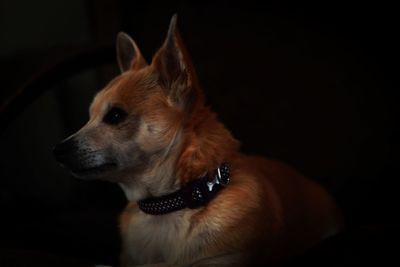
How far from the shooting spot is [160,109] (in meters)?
1.10

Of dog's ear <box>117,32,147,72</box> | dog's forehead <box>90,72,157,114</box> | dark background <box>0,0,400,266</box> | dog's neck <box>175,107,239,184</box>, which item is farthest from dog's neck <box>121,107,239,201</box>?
dark background <box>0,0,400,266</box>

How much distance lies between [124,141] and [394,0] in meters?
1.06

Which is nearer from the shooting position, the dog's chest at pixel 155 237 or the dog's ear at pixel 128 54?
the dog's chest at pixel 155 237

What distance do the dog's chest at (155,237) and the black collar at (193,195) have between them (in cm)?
2

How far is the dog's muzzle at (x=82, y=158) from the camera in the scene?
3.44 feet

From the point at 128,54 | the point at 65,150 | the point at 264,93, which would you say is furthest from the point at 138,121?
the point at 264,93

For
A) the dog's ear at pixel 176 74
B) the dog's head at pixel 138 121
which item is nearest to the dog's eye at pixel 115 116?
the dog's head at pixel 138 121

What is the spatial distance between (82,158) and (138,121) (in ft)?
0.45

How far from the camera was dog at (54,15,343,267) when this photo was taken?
3.45ft

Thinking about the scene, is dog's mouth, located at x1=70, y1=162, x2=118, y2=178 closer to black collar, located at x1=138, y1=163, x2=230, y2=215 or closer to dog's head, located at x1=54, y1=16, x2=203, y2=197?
dog's head, located at x1=54, y1=16, x2=203, y2=197

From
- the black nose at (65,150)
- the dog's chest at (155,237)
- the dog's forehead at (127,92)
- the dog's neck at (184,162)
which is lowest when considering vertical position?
the dog's chest at (155,237)

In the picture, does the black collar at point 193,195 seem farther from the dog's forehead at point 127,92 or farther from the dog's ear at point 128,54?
the dog's ear at point 128,54

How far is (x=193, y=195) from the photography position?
107 cm

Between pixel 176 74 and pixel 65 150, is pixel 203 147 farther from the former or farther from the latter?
pixel 65 150
